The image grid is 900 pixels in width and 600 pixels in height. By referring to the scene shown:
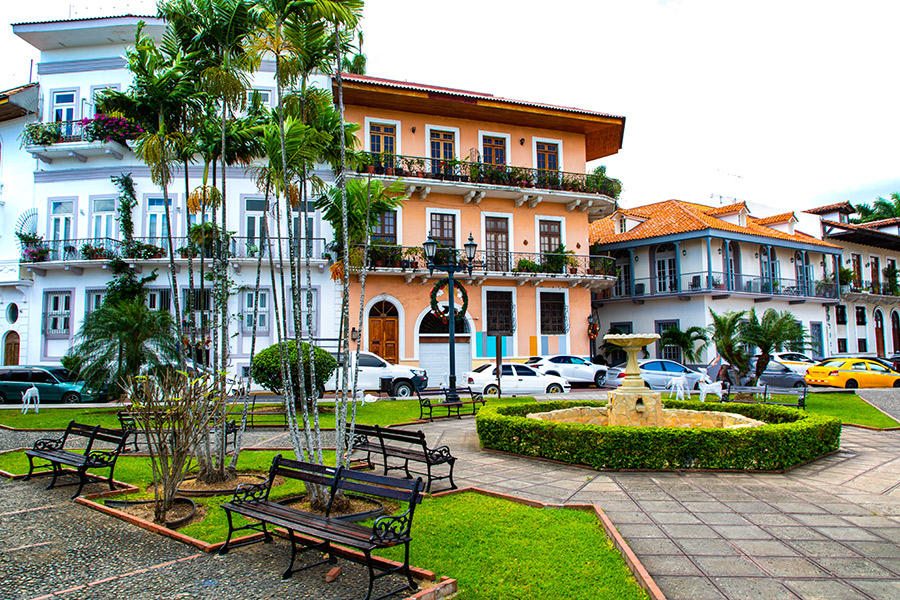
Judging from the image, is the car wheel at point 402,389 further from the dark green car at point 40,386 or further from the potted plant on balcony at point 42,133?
the potted plant on balcony at point 42,133

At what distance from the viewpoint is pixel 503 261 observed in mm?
26375

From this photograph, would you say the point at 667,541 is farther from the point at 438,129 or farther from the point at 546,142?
the point at 546,142

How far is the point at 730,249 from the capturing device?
99.9 feet

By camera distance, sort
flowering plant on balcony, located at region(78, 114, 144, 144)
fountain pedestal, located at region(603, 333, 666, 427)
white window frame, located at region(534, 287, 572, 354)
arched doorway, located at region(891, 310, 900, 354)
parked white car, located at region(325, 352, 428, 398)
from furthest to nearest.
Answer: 1. arched doorway, located at region(891, 310, 900, 354)
2. white window frame, located at region(534, 287, 572, 354)
3. flowering plant on balcony, located at region(78, 114, 144, 144)
4. parked white car, located at region(325, 352, 428, 398)
5. fountain pedestal, located at region(603, 333, 666, 427)

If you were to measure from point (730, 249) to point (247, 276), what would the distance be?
24.4 m

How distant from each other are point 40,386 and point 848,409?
25.2 meters

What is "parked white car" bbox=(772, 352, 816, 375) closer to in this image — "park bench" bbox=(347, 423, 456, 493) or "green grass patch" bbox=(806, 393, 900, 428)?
"green grass patch" bbox=(806, 393, 900, 428)

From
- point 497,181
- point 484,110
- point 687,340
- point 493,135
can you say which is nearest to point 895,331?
point 687,340

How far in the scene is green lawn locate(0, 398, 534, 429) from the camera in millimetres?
13583

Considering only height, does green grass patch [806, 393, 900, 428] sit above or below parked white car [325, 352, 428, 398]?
below

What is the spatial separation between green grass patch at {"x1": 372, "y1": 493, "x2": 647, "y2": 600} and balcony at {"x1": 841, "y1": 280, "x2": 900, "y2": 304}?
122ft

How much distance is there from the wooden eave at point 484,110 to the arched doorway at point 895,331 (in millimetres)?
26033

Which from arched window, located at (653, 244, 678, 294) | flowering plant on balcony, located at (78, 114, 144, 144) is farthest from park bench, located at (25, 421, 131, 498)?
arched window, located at (653, 244, 678, 294)

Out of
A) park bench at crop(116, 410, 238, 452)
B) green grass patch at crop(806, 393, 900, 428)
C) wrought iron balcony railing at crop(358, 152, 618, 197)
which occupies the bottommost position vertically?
green grass patch at crop(806, 393, 900, 428)
